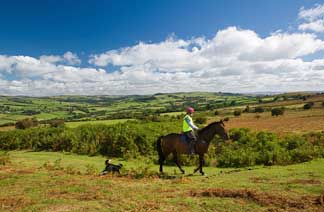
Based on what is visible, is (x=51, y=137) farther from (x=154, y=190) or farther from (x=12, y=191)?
(x=154, y=190)

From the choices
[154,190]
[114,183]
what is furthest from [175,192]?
[114,183]

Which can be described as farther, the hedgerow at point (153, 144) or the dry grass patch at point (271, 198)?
the hedgerow at point (153, 144)

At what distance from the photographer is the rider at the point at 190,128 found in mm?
13545

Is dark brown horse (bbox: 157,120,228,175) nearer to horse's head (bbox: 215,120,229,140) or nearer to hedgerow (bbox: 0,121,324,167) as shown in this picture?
horse's head (bbox: 215,120,229,140)

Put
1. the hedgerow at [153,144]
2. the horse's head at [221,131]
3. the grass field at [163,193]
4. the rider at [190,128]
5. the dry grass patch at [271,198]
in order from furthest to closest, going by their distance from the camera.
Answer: the hedgerow at [153,144], the horse's head at [221,131], the rider at [190,128], the grass field at [163,193], the dry grass patch at [271,198]

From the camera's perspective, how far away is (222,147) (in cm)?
2105

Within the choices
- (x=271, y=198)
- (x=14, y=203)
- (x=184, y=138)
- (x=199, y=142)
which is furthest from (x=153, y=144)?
(x=271, y=198)

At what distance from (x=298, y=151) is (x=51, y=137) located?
2139 cm

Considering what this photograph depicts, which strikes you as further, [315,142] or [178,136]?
Answer: [315,142]

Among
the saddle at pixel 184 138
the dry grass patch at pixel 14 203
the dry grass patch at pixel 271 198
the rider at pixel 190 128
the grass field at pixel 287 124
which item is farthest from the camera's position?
the grass field at pixel 287 124

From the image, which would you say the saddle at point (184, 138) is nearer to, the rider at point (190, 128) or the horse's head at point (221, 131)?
the rider at point (190, 128)

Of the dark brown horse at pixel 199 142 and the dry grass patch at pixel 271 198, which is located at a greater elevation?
the dark brown horse at pixel 199 142

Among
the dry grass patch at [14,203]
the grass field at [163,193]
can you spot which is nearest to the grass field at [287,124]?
the grass field at [163,193]

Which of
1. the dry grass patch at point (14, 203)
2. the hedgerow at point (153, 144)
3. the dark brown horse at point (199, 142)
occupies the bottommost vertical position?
the hedgerow at point (153, 144)
